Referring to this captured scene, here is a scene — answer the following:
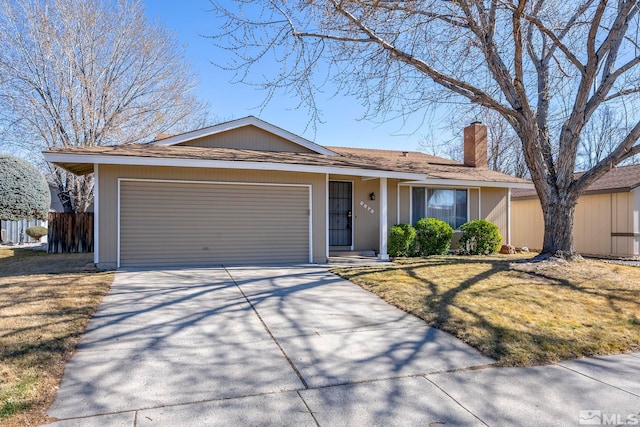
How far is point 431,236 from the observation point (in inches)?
493

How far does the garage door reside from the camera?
9.38 metres

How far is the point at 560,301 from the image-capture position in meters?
6.50

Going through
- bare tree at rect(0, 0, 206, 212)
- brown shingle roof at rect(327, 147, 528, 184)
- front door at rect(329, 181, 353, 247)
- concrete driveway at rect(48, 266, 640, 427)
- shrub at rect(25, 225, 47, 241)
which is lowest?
concrete driveway at rect(48, 266, 640, 427)

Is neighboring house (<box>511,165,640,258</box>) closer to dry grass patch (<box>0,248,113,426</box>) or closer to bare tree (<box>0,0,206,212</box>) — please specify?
dry grass patch (<box>0,248,113,426</box>)

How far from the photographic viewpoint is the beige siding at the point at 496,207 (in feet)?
46.9

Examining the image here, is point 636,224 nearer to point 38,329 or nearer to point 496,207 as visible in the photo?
point 496,207

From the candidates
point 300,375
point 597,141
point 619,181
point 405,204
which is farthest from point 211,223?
point 597,141

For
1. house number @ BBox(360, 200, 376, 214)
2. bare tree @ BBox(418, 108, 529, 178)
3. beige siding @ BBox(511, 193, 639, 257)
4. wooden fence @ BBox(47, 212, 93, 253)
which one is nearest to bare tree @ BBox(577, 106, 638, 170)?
bare tree @ BBox(418, 108, 529, 178)

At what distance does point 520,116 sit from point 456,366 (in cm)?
663

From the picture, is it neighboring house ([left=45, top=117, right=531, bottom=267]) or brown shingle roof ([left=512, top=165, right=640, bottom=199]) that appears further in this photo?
brown shingle roof ([left=512, top=165, right=640, bottom=199])

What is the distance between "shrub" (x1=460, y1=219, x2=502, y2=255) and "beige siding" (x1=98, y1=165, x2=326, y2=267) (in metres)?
5.29

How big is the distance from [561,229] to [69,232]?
15284 millimetres

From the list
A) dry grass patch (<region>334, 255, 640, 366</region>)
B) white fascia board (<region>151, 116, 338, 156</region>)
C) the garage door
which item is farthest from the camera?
white fascia board (<region>151, 116, 338, 156</region>)

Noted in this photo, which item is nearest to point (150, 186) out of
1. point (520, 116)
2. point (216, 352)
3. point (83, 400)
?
point (216, 352)
